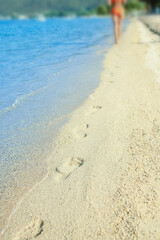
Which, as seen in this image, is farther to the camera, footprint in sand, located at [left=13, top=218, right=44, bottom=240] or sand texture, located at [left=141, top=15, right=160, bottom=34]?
sand texture, located at [left=141, top=15, right=160, bottom=34]

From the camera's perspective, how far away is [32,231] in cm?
203

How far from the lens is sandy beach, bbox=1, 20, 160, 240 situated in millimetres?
1967

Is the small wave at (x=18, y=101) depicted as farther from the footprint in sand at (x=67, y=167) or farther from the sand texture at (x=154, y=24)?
the sand texture at (x=154, y=24)

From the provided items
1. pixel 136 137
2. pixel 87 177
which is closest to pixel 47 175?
pixel 87 177

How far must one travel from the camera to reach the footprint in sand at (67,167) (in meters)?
2.67

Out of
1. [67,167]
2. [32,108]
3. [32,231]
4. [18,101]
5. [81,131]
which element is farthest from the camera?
[18,101]

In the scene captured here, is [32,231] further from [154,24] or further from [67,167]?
[154,24]

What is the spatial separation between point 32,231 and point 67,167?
2.92 ft

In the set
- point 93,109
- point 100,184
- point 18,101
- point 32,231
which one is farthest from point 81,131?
point 18,101

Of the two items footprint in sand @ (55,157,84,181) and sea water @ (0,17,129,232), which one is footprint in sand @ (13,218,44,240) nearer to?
sea water @ (0,17,129,232)

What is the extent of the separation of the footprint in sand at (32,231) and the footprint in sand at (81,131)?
4.99 ft

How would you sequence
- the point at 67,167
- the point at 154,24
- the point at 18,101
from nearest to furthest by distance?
1. the point at 67,167
2. the point at 18,101
3. the point at 154,24

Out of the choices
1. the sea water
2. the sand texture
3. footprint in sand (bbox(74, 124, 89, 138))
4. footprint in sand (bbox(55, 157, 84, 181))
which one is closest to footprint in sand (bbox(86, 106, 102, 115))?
the sea water

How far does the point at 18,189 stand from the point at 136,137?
1.47 m
